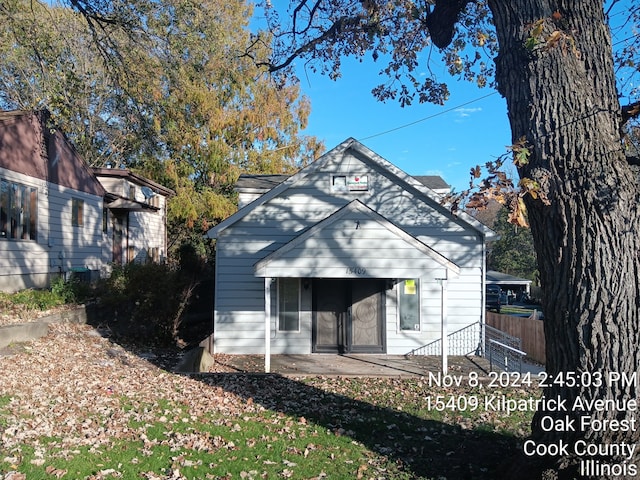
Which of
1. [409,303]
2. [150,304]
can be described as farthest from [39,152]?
[409,303]

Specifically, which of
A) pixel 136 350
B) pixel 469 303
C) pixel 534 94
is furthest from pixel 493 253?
pixel 534 94

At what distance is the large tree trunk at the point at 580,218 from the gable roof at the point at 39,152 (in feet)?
38.4

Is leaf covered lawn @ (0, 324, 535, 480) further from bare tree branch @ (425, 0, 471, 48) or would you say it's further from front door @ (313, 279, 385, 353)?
bare tree branch @ (425, 0, 471, 48)

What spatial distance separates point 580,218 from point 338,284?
9119 millimetres

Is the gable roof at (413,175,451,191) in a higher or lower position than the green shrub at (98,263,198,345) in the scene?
higher

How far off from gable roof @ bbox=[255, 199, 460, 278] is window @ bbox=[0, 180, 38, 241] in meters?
7.52

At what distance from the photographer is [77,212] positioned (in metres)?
17.1

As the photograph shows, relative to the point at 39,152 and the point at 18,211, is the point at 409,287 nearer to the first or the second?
the point at 18,211

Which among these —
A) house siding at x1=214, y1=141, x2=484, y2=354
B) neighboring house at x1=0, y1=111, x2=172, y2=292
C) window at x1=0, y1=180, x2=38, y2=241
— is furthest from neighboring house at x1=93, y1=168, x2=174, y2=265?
house siding at x1=214, y1=141, x2=484, y2=354

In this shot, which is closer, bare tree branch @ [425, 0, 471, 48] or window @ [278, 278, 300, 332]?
bare tree branch @ [425, 0, 471, 48]

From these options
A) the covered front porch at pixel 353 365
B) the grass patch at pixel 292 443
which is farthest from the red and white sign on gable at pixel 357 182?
the grass patch at pixel 292 443

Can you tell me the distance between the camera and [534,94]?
170 inches

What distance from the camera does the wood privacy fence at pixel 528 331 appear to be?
584 inches

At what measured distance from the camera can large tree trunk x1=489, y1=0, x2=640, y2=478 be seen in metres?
3.93
